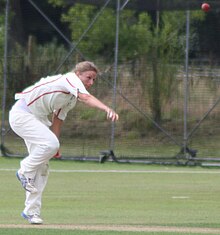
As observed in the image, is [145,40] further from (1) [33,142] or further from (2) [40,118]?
(1) [33,142]

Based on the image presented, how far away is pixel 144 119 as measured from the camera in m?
22.2

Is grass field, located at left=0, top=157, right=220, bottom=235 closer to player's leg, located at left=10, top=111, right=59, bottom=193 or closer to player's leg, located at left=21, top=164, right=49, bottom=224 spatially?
player's leg, located at left=21, top=164, right=49, bottom=224

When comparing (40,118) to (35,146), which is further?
(40,118)

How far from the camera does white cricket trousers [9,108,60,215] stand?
10977mm

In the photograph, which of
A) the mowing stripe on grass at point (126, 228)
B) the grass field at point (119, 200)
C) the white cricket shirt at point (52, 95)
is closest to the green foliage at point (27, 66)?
the grass field at point (119, 200)

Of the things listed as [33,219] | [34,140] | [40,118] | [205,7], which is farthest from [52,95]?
[205,7]

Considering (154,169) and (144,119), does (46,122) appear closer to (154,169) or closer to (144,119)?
(154,169)

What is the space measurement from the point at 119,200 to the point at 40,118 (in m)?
Result: 3.59

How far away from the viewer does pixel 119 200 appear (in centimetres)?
1442

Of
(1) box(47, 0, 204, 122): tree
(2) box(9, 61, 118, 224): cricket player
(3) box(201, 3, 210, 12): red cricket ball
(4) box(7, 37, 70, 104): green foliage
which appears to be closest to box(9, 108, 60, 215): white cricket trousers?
(2) box(9, 61, 118, 224): cricket player

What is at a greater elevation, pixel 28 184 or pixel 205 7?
pixel 205 7

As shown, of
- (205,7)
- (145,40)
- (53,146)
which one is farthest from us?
(145,40)

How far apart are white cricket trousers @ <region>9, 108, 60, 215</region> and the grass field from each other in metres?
0.35

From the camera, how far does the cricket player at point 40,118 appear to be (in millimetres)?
10953
